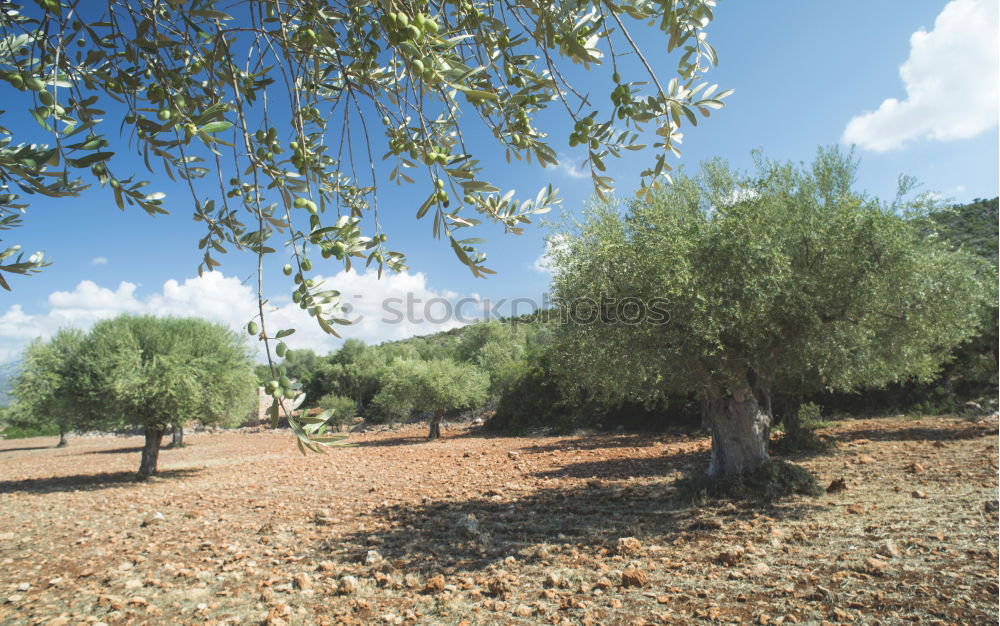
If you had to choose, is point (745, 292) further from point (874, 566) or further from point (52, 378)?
point (52, 378)

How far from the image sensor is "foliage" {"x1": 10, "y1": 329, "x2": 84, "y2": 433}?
38.1 ft

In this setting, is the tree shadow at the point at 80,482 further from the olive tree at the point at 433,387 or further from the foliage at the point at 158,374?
the olive tree at the point at 433,387

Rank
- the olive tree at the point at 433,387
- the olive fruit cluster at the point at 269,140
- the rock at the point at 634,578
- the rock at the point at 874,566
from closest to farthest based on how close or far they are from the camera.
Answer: the olive fruit cluster at the point at 269,140 → the rock at the point at 874,566 → the rock at the point at 634,578 → the olive tree at the point at 433,387

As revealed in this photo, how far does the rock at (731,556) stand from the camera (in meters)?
4.57

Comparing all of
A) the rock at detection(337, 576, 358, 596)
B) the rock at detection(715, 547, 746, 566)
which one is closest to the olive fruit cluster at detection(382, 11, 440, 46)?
the rock at detection(337, 576, 358, 596)

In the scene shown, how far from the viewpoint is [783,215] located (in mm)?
7484

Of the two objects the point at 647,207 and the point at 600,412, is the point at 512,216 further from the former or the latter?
the point at 600,412

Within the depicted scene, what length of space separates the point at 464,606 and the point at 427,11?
4.11m

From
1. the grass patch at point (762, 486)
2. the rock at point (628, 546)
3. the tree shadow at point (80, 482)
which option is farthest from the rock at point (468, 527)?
the tree shadow at point (80, 482)

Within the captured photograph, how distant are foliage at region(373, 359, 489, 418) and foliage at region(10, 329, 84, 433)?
11.9 meters

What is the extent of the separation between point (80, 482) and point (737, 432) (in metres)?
14.7

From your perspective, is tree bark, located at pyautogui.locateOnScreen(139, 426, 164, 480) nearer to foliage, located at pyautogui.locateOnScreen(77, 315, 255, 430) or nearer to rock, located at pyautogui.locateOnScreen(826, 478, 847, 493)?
foliage, located at pyautogui.locateOnScreen(77, 315, 255, 430)

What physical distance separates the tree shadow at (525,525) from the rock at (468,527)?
14 mm

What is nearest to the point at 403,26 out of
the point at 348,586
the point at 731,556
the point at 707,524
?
the point at 348,586
